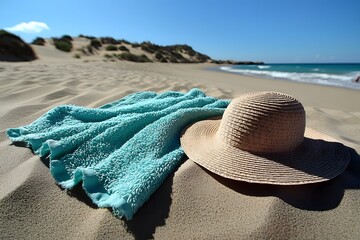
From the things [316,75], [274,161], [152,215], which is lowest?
[316,75]

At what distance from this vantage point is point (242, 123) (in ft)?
4.15

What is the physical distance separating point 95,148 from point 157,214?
1.79ft

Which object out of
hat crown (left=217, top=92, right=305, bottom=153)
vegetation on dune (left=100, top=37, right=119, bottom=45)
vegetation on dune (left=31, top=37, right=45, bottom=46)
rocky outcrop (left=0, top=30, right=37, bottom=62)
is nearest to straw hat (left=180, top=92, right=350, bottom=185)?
hat crown (left=217, top=92, right=305, bottom=153)

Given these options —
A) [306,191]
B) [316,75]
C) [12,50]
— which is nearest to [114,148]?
[306,191]

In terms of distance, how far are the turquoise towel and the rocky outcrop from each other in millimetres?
8296

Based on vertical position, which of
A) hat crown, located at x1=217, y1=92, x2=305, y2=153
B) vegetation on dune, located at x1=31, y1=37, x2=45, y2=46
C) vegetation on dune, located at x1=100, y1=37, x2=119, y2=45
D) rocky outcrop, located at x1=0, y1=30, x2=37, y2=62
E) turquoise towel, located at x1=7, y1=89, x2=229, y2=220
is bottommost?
vegetation on dune, located at x1=100, y1=37, x2=119, y2=45

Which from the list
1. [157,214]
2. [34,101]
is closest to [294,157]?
[157,214]

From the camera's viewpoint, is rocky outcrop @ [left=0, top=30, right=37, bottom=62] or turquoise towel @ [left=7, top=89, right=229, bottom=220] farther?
rocky outcrop @ [left=0, top=30, right=37, bottom=62]

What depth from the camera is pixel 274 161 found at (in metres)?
1.19

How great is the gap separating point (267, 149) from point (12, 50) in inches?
411

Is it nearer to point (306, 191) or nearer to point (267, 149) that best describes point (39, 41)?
point (267, 149)

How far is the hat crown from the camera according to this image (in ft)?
4.00

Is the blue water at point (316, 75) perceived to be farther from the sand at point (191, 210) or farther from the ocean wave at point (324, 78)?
the sand at point (191, 210)

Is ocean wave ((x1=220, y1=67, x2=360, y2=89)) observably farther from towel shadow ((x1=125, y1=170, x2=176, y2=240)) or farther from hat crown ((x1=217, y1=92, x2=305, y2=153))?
towel shadow ((x1=125, y1=170, x2=176, y2=240))
